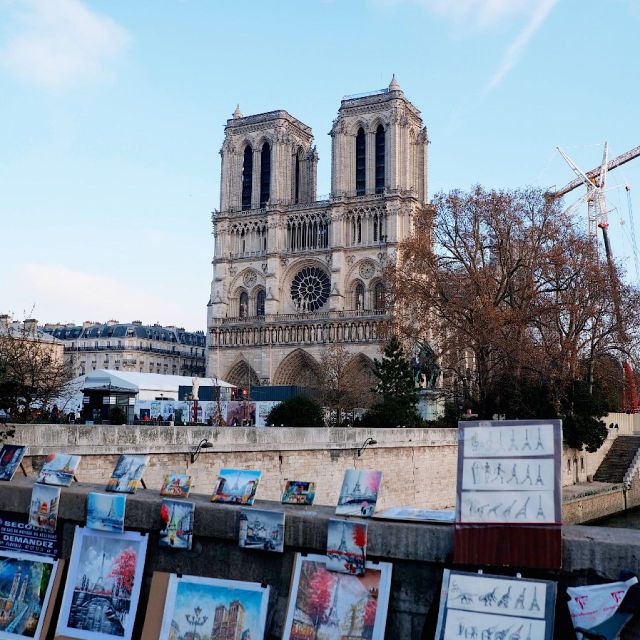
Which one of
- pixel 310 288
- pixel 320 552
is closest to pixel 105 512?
pixel 320 552

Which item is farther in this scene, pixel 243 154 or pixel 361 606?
pixel 243 154

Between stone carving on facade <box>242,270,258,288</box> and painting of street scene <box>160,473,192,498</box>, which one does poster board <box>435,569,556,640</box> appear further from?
stone carving on facade <box>242,270,258,288</box>

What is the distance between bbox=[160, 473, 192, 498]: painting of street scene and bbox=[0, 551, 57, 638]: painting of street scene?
118 cm

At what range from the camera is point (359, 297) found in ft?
188

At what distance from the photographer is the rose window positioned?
194 ft

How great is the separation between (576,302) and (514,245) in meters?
3.61

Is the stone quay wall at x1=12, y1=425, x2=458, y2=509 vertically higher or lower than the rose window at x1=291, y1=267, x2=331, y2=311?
lower

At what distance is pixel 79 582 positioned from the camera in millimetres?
6391

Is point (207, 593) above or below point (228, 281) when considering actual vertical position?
below

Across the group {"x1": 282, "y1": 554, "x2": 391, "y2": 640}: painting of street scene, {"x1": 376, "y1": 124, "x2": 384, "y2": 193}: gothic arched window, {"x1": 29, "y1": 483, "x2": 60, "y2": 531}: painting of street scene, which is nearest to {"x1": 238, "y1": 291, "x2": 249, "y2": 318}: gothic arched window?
{"x1": 376, "y1": 124, "x2": 384, "y2": 193}: gothic arched window

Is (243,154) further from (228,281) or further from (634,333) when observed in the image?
(634,333)

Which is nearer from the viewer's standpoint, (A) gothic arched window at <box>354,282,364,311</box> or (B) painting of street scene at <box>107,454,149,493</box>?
(B) painting of street scene at <box>107,454,149,493</box>

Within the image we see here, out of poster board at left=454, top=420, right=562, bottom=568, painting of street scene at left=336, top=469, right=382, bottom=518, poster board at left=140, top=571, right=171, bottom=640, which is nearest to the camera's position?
poster board at left=454, top=420, right=562, bottom=568

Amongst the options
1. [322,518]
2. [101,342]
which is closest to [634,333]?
[322,518]
